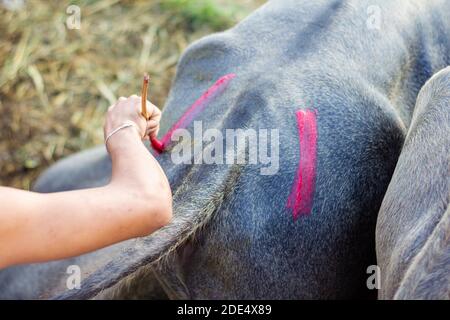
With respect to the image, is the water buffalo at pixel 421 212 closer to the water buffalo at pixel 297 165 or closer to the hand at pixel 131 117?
the water buffalo at pixel 297 165

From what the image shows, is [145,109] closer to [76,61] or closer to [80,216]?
[80,216]

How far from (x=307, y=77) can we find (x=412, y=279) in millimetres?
436

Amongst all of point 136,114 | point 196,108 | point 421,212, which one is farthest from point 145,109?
point 421,212

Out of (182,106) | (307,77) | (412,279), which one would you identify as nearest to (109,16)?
(182,106)

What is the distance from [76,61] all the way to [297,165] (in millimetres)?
1579

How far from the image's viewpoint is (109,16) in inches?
103

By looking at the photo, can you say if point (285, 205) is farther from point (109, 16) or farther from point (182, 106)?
point (109, 16)

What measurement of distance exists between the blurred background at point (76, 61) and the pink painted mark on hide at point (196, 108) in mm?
1067

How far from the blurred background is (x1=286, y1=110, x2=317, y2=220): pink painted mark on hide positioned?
129 centimetres

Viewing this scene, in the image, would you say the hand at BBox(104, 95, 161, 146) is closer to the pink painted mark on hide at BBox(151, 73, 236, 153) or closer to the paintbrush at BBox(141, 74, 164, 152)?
the paintbrush at BBox(141, 74, 164, 152)

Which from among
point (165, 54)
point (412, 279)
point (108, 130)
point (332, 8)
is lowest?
point (412, 279)

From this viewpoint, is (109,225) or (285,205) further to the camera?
(285,205)

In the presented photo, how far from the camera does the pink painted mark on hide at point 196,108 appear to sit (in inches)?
45.9

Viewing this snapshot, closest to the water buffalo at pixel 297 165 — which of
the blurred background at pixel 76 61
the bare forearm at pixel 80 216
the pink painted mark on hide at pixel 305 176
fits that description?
the pink painted mark on hide at pixel 305 176
